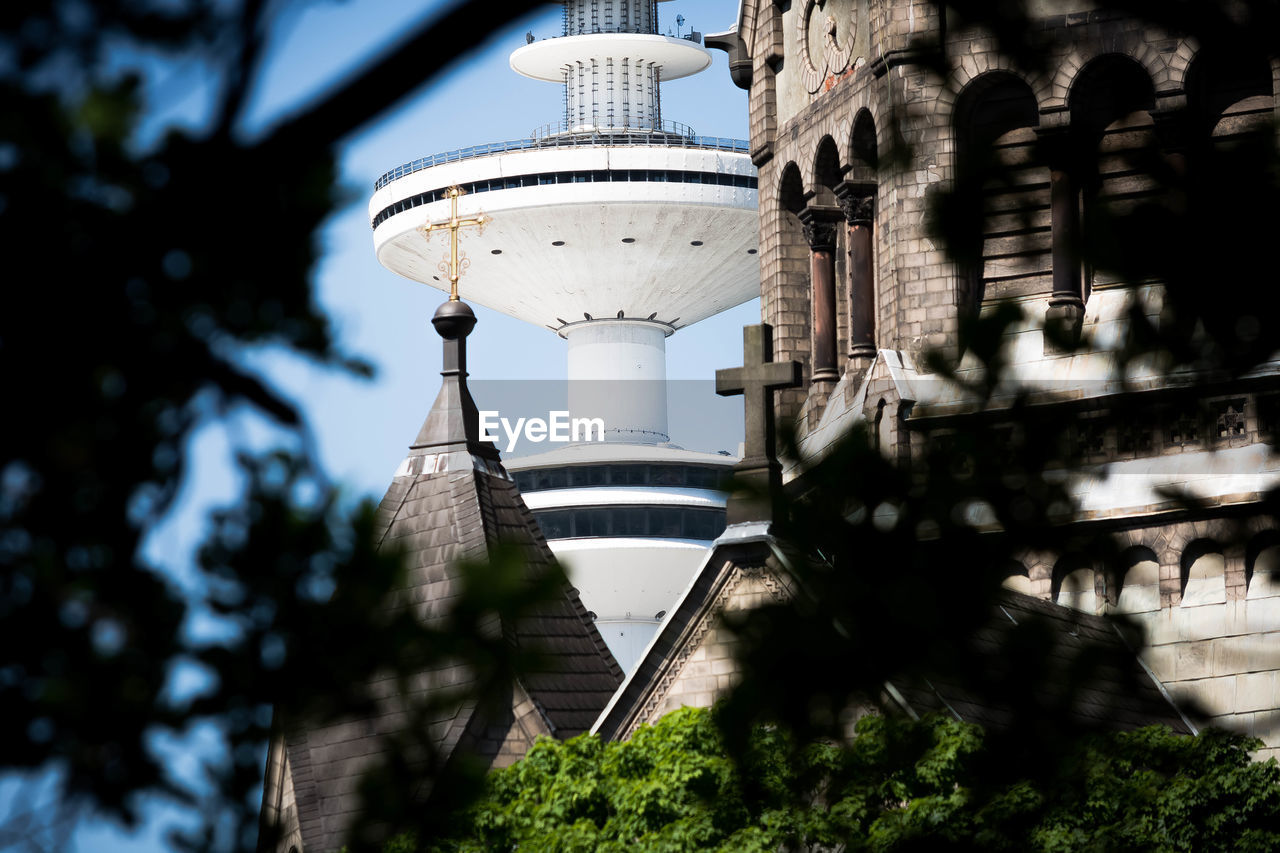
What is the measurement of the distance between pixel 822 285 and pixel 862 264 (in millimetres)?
1713

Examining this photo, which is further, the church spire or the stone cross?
the church spire

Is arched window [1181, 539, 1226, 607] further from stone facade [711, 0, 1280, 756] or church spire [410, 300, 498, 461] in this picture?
church spire [410, 300, 498, 461]

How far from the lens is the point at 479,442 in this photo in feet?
87.7

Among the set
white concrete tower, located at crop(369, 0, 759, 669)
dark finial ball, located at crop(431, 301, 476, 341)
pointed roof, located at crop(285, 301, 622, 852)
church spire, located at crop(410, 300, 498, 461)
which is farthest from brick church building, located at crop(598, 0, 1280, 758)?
white concrete tower, located at crop(369, 0, 759, 669)

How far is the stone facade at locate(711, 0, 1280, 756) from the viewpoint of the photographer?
28.9 meters

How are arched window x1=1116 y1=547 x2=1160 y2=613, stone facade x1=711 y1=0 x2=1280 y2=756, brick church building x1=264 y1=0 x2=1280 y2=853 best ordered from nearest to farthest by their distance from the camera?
brick church building x1=264 y1=0 x2=1280 y2=853
stone facade x1=711 y1=0 x2=1280 y2=756
arched window x1=1116 y1=547 x2=1160 y2=613

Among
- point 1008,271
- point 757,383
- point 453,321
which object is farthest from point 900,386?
point 453,321

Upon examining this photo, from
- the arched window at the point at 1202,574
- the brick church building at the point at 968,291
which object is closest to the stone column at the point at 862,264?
the brick church building at the point at 968,291

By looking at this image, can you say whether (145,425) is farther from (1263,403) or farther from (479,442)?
(1263,403)

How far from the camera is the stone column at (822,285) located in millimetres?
36344

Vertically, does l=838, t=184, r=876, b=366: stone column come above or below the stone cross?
above

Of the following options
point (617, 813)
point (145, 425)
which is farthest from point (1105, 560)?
point (617, 813)

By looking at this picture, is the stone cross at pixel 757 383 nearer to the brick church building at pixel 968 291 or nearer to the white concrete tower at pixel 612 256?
the brick church building at pixel 968 291

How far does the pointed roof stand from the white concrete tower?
3372 inches
